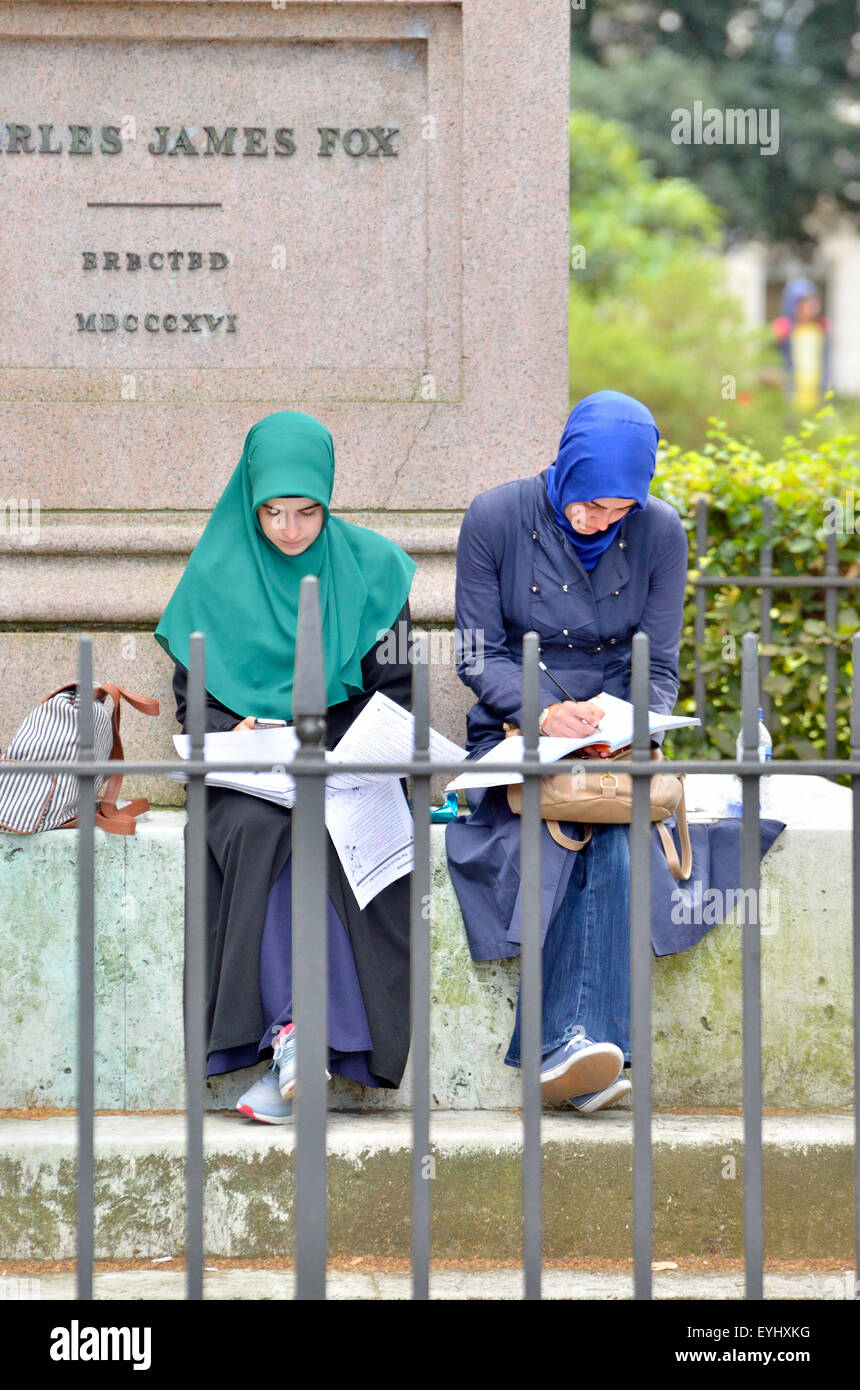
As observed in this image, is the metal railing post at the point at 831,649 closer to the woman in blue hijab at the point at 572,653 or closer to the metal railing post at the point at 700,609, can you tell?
the metal railing post at the point at 700,609

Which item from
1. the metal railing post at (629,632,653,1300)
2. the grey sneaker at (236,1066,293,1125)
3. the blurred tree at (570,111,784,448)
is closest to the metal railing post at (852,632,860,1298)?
the metal railing post at (629,632,653,1300)

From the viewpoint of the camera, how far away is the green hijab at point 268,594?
376 cm

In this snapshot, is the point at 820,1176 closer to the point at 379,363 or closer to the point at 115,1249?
the point at 115,1249

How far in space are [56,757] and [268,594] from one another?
2.11 feet

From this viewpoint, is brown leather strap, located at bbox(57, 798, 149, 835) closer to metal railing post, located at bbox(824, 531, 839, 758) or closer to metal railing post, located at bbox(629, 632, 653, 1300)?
metal railing post, located at bbox(629, 632, 653, 1300)

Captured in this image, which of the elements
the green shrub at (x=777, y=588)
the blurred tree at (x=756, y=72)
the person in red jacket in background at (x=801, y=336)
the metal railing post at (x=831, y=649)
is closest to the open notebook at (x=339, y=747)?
the green shrub at (x=777, y=588)

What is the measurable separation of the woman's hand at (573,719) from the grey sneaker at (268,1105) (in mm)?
990

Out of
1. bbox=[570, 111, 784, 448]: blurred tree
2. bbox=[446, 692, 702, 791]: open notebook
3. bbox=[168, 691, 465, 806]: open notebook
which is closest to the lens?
bbox=[168, 691, 465, 806]: open notebook

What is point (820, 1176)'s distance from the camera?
341 centimetres

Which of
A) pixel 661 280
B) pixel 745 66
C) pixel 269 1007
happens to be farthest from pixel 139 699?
pixel 745 66

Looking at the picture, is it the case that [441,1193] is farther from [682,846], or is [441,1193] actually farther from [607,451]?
[607,451]

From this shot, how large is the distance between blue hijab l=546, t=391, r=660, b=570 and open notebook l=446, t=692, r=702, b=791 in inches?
19.8

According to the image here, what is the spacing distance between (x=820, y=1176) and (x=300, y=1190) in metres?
1.65

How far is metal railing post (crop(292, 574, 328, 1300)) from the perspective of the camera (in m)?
2.14
